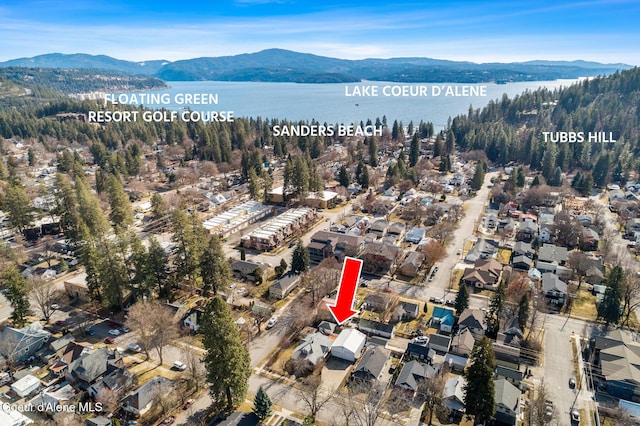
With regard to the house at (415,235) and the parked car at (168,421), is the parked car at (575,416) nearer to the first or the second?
the parked car at (168,421)

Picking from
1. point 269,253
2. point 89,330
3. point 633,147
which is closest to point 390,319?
point 269,253

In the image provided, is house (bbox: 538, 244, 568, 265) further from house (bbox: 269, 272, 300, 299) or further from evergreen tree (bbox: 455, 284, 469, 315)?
house (bbox: 269, 272, 300, 299)

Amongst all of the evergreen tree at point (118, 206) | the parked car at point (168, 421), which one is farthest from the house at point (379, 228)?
the evergreen tree at point (118, 206)

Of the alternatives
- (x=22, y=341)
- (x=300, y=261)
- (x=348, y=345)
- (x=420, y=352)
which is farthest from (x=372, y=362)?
(x=22, y=341)

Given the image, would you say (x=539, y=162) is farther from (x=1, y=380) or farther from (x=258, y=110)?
(x=258, y=110)

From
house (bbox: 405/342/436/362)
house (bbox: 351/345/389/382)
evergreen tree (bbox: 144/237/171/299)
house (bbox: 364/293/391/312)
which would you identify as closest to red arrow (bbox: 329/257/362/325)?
house (bbox: 364/293/391/312)

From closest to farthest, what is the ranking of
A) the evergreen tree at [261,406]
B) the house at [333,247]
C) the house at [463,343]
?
the evergreen tree at [261,406] < the house at [463,343] < the house at [333,247]

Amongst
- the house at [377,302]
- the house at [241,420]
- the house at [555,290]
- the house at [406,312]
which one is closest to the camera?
the house at [241,420]
